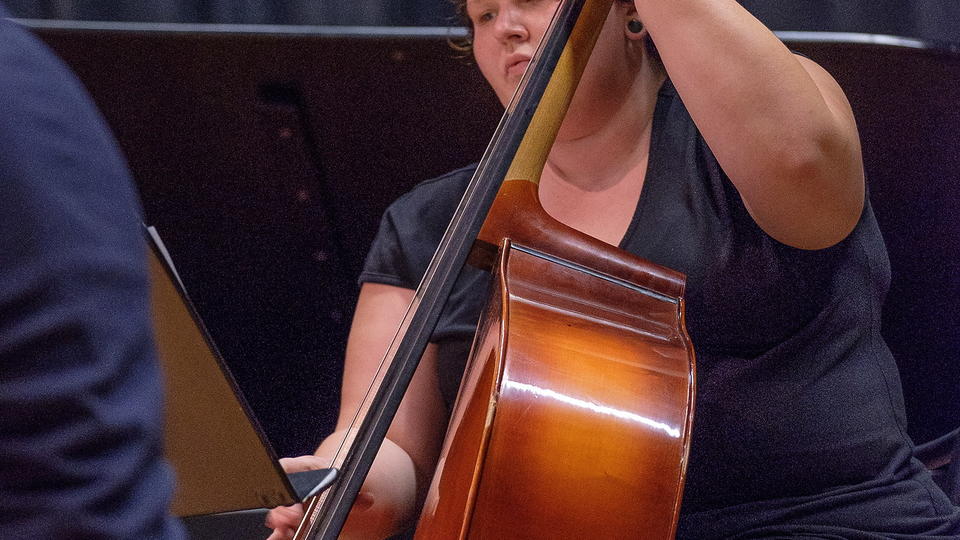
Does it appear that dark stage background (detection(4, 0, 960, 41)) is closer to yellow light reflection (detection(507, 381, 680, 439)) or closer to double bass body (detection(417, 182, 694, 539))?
double bass body (detection(417, 182, 694, 539))

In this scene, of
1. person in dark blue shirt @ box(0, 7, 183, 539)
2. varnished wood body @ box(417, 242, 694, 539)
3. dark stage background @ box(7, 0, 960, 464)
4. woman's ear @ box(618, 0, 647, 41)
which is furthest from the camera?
dark stage background @ box(7, 0, 960, 464)

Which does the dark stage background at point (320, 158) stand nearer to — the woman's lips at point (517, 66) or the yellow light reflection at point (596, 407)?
the woman's lips at point (517, 66)

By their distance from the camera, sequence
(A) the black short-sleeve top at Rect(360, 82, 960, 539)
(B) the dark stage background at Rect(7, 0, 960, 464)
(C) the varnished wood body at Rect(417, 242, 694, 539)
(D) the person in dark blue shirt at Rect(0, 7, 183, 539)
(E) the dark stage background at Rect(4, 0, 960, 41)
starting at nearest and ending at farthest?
(D) the person in dark blue shirt at Rect(0, 7, 183, 539) → (C) the varnished wood body at Rect(417, 242, 694, 539) → (A) the black short-sleeve top at Rect(360, 82, 960, 539) → (B) the dark stage background at Rect(7, 0, 960, 464) → (E) the dark stage background at Rect(4, 0, 960, 41)

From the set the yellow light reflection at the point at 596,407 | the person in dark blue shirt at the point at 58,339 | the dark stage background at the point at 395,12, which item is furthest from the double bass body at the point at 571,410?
the dark stage background at the point at 395,12

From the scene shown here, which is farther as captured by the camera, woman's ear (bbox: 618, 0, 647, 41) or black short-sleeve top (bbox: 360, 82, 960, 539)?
woman's ear (bbox: 618, 0, 647, 41)

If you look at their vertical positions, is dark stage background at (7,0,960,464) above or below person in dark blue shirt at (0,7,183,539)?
below

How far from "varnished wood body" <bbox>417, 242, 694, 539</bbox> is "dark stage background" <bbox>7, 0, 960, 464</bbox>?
0.42 metres

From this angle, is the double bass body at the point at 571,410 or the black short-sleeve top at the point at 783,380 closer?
the double bass body at the point at 571,410

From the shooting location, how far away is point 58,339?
0.31m

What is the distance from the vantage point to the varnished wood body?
0.67 m

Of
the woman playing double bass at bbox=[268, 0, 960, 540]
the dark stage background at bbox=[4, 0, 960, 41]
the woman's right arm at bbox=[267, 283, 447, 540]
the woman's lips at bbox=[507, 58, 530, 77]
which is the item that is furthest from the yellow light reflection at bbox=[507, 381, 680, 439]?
the dark stage background at bbox=[4, 0, 960, 41]

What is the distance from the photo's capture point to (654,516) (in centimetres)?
A: 68

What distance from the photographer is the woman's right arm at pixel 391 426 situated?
0.94 m

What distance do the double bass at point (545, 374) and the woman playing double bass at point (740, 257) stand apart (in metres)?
0.08
